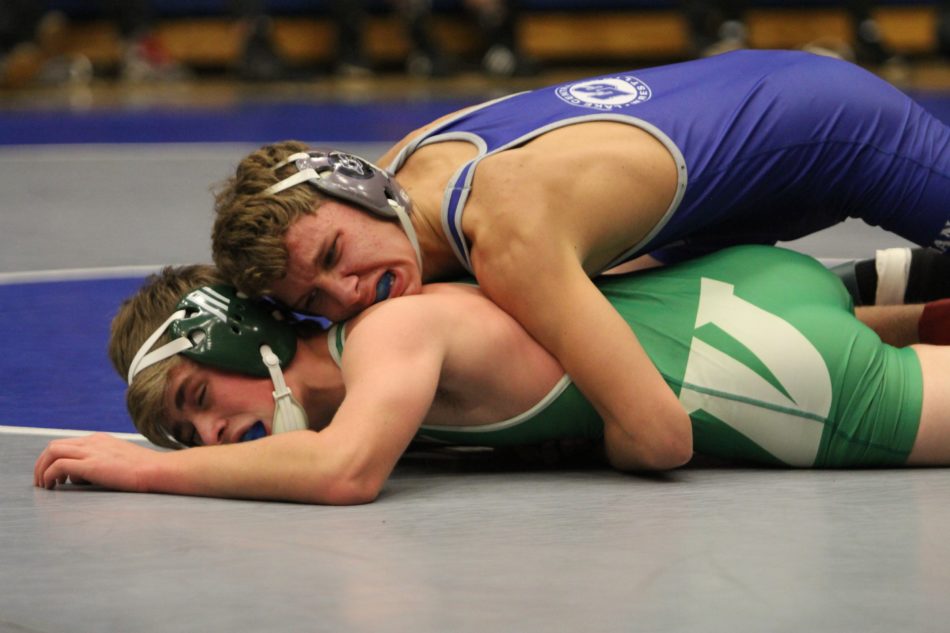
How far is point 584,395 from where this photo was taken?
105 inches

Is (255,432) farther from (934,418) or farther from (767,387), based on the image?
(934,418)

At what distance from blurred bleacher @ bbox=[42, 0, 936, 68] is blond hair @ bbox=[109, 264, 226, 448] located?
7816 millimetres

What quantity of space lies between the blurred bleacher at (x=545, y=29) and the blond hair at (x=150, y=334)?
7816mm

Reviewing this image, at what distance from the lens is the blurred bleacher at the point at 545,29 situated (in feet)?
34.5

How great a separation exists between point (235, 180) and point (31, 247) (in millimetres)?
2549


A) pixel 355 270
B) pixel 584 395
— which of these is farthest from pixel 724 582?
pixel 355 270

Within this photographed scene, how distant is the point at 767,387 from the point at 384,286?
65 centimetres

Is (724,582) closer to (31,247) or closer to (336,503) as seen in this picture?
(336,503)

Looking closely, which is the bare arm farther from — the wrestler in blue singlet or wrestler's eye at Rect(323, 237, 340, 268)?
the wrestler in blue singlet

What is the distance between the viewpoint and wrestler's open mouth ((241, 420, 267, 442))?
8.89 ft

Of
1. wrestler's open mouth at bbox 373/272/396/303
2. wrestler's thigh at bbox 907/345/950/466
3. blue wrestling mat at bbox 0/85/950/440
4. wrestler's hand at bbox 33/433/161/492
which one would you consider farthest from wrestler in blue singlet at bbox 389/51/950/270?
blue wrestling mat at bbox 0/85/950/440

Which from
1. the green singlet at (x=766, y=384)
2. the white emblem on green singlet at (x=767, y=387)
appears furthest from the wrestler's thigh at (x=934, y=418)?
the white emblem on green singlet at (x=767, y=387)

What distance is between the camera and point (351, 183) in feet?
9.03

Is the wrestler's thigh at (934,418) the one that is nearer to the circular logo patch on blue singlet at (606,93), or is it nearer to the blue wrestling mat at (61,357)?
the circular logo patch on blue singlet at (606,93)
